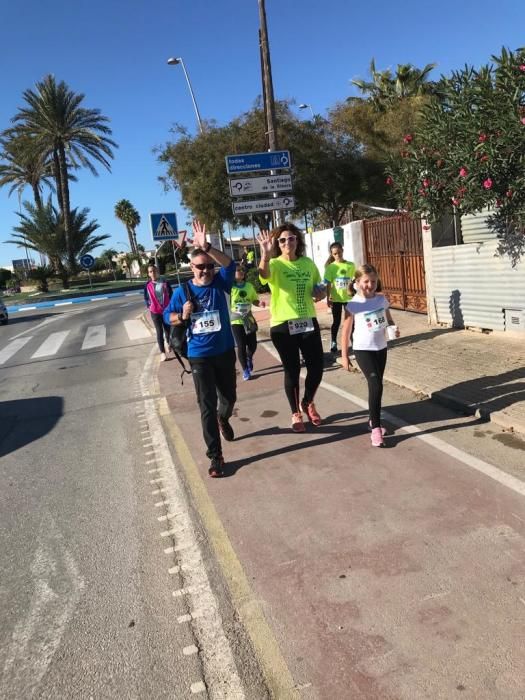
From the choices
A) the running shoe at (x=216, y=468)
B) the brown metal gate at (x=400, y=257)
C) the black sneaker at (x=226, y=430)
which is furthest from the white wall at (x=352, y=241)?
the running shoe at (x=216, y=468)

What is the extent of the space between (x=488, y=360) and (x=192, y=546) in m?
5.35

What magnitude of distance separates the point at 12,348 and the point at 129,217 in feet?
229

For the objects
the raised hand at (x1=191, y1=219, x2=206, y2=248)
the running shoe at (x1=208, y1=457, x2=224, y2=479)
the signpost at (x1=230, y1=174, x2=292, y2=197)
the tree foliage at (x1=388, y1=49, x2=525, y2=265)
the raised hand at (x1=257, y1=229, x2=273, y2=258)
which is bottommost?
the running shoe at (x1=208, y1=457, x2=224, y2=479)

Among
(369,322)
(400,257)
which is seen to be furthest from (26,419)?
(400,257)

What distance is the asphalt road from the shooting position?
8.39ft

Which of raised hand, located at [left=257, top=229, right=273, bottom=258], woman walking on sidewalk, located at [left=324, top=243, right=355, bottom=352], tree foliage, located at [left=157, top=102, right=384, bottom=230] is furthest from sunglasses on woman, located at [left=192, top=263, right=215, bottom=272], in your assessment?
tree foliage, located at [left=157, top=102, right=384, bottom=230]

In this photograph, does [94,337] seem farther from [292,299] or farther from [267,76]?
[292,299]

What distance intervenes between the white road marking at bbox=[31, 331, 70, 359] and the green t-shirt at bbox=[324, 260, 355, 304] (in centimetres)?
796

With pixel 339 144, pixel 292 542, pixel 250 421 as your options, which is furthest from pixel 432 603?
pixel 339 144

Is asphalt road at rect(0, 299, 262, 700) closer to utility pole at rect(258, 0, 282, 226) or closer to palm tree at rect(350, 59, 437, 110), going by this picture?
utility pole at rect(258, 0, 282, 226)

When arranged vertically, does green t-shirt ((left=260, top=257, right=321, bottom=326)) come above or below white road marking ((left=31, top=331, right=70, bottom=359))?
above

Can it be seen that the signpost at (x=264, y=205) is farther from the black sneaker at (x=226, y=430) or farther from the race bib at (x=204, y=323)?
the race bib at (x=204, y=323)

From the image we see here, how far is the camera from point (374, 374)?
16.2 feet

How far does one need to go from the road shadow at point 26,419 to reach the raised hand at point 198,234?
11.0 ft
